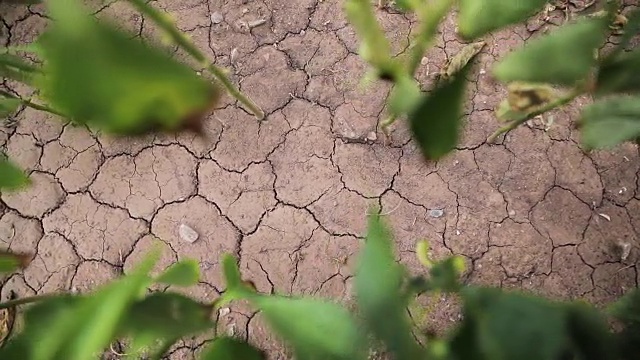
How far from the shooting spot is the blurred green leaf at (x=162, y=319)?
437 millimetres

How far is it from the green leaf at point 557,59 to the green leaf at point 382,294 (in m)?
0.12

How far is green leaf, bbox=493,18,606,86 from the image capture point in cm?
40

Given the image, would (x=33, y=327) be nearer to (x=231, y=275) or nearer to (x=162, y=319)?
(x=162, y=319)

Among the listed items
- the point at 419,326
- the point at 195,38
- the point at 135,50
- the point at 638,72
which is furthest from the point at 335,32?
the point at 135,50

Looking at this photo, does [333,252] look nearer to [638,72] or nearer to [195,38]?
[195,38]

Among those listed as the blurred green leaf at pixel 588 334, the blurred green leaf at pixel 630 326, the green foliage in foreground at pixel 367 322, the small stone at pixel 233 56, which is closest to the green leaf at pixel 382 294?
the green foliage in foreground at pixel 367 322

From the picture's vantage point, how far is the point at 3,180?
48 cm

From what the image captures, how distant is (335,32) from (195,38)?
24 centimetres

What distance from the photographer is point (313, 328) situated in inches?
14.9

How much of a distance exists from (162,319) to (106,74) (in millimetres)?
310

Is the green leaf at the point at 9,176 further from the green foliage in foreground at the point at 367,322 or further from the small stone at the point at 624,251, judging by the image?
the small stone at the point at 624,251

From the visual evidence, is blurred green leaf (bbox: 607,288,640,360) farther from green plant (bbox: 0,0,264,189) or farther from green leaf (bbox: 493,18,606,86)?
green plant (bbox: 0,0,264,189)

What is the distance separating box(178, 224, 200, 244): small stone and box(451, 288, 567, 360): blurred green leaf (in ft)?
2.24

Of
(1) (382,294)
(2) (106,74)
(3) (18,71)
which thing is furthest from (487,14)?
(3) (18,71)
